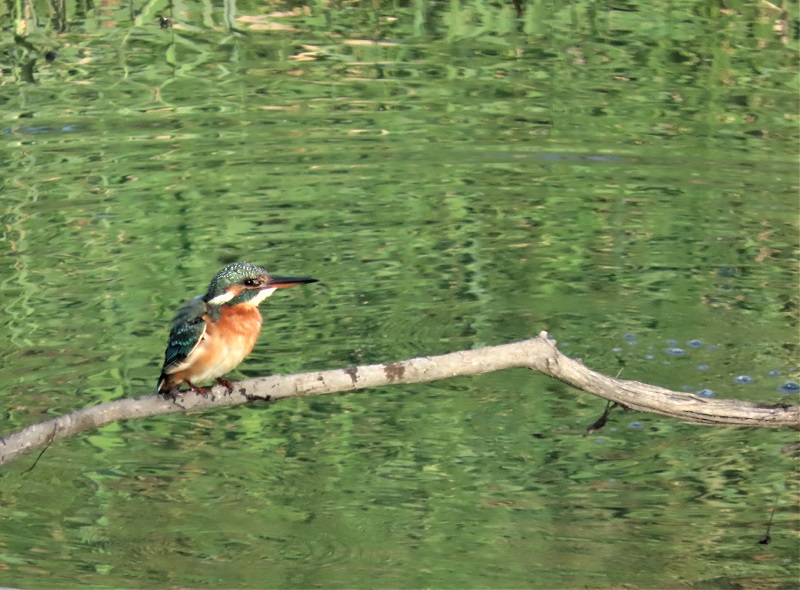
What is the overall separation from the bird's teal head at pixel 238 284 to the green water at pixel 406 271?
0.77 m

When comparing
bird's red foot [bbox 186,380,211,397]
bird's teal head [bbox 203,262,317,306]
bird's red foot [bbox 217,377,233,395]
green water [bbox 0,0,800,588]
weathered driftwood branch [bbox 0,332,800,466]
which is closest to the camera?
weathered driftwood branch [bbox 0,332,800,466]

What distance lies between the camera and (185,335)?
4.05m

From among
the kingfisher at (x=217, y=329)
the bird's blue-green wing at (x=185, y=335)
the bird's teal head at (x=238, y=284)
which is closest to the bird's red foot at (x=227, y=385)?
the kingfisher at (x=217, y=329)

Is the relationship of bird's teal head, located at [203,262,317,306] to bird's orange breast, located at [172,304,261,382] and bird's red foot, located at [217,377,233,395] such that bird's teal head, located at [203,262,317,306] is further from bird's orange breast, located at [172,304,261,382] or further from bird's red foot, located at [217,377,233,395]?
bird's red foot, located at [217,377,233,395]

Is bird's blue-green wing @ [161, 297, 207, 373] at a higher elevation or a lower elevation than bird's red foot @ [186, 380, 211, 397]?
higher

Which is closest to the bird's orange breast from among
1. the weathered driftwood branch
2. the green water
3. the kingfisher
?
the kingfisher

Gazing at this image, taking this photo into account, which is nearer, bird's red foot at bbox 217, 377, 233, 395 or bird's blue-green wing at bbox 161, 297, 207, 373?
bird's red foot at bbox 217, 377, 233, 395

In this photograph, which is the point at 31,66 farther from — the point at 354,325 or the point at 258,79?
the point at 354,325

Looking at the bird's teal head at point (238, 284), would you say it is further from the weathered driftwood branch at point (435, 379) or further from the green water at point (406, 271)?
the green water at point (406, 271)

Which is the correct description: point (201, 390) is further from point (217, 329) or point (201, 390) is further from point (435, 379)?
point (435, 379)

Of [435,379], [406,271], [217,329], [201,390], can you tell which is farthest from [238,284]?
[406,271]

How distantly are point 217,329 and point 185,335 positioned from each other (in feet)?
0.32

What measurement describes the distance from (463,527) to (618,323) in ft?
5.86

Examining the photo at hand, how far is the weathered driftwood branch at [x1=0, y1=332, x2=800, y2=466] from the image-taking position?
360cm
